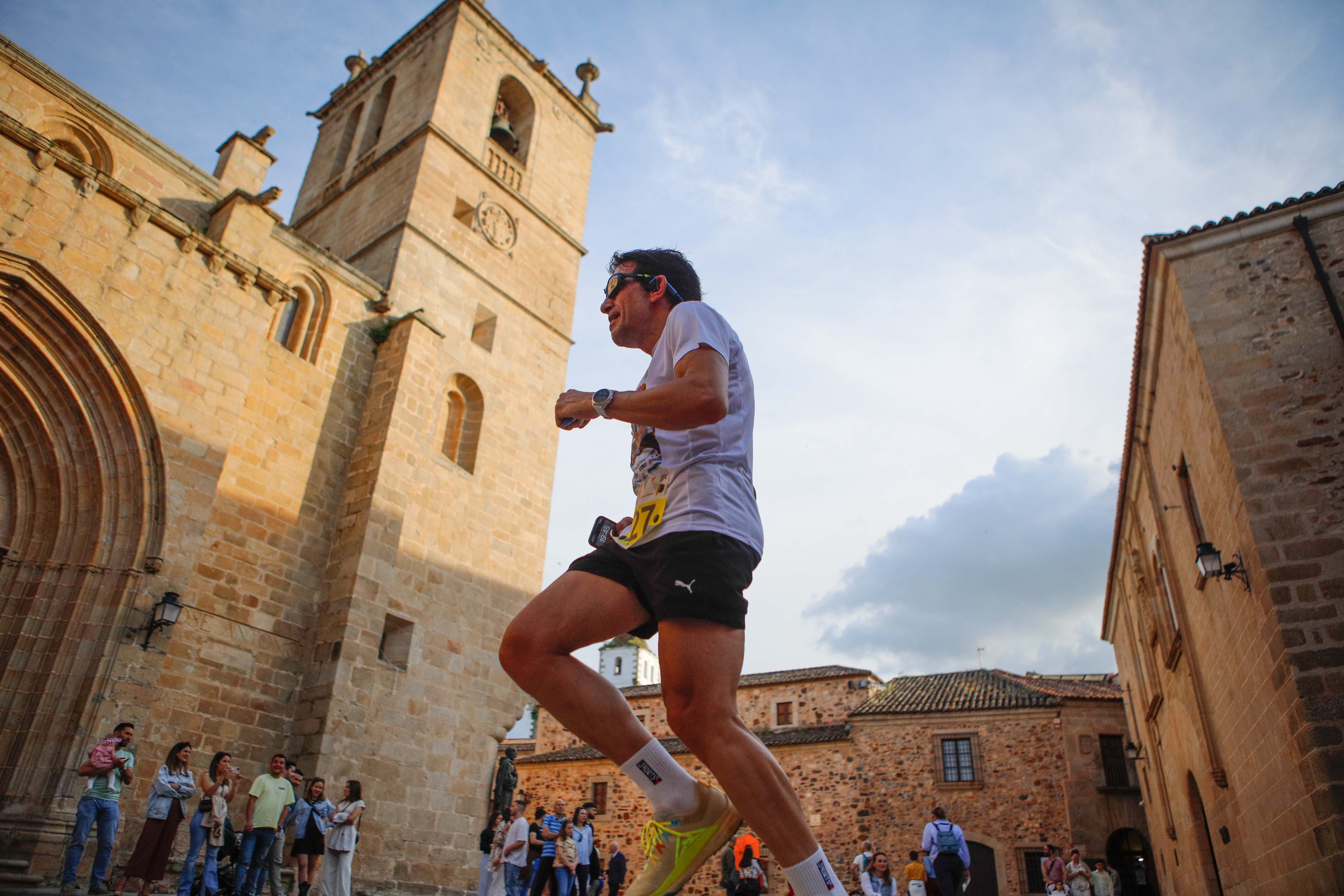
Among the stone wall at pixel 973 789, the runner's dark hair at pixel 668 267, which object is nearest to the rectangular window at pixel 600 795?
the stone wall at pixel 973 789

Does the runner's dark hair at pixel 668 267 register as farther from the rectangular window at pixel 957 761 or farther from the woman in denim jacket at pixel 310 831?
the rectangular window at pixel 957 761

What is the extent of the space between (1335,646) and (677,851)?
7034 millimetres

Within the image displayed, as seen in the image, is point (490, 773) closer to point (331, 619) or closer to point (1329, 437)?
point (331, 619)

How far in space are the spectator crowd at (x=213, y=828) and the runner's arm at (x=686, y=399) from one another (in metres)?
6.88

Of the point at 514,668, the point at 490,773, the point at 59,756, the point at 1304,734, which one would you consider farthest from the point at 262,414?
the point at 1304,734

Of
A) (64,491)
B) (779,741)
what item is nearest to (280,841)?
(64,491)

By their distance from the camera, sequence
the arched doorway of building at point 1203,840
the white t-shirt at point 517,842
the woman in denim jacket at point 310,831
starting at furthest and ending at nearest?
1. the arched doorway of building at point 1203,840
2. the white t-shirt at point 517,842
3. the woman in denim jacket at point 310,831

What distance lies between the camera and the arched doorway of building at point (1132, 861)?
21750 millimetres

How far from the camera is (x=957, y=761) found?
23984 mm

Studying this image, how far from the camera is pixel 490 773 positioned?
1232cm

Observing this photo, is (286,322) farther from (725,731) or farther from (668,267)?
(725,731)

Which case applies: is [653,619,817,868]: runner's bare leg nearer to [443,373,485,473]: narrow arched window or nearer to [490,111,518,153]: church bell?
[443,373,485,473]: narrow arched window

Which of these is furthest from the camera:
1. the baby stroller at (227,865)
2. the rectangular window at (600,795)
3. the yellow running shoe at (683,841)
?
the rectangular window at (600,795)

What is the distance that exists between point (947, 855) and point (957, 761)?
15.6 metres
